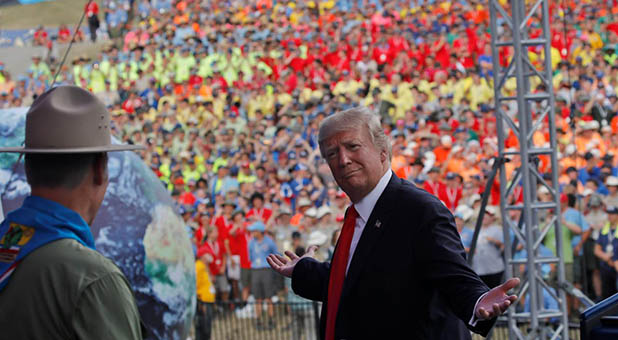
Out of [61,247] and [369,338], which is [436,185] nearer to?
[369,338]

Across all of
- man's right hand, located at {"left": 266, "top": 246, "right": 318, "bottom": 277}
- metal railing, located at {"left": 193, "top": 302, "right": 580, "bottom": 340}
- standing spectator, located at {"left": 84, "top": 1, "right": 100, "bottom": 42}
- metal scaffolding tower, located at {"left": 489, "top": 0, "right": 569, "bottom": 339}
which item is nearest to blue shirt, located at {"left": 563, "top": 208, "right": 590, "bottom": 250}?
metal railing, located at {"left": 193, "top": 302, "right": 580, "bottom": 340}

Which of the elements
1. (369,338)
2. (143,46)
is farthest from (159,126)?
(369,338)

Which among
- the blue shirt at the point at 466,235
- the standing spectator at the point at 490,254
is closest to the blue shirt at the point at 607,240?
the standing spectator at the point at 490,254

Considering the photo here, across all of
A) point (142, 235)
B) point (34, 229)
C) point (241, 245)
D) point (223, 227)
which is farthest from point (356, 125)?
point (223, 227)

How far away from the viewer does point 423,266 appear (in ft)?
9.54

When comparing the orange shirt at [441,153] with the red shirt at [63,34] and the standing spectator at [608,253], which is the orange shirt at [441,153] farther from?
the red shirt at [63,34]

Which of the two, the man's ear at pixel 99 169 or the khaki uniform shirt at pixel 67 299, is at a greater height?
the man's ear at pixel 99 169

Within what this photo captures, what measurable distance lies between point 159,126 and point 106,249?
1137 cm

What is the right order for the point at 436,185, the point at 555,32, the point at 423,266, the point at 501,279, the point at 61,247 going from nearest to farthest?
the point at 61,247 < the point at 423,266 < the point at 501,279 < the point at 436,185 < the point at 555,32

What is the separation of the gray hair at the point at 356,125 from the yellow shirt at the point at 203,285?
291 inches

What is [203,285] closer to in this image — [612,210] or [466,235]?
[466,235]

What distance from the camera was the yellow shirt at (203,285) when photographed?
10422 millimetres

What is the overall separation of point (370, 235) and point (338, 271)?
7.1 inches

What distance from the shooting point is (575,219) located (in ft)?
31.8
